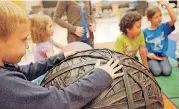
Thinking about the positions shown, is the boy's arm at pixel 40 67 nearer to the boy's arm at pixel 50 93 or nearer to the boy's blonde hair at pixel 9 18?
the boy's arm at pixel 50 93

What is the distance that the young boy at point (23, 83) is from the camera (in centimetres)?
108

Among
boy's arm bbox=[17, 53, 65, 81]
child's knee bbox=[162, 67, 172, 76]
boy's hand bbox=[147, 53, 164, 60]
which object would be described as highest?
boy's arm bbox=[17, 53, 65, 81]

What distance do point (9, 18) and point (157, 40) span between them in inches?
137

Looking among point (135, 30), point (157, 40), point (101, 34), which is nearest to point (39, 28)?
point (135, 30)

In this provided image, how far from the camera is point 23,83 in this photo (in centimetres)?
110

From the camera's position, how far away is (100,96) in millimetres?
1240

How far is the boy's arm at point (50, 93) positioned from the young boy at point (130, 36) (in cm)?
224

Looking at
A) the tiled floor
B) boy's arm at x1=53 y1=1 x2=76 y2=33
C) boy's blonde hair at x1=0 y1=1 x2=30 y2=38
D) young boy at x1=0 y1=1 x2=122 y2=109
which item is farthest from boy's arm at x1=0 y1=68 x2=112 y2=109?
the tiled floor

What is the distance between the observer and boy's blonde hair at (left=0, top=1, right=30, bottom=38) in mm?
1066

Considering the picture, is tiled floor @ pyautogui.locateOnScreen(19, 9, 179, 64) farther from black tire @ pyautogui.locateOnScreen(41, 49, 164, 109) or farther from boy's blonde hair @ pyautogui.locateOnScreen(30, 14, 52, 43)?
black tire @ pyautogui.locateOnScreen(41, 49, 164, 109)

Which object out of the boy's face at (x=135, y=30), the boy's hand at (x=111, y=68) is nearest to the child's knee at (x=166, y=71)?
the boy's face at (x=135, y=30)

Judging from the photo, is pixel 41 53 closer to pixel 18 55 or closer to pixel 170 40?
pixel 18 55

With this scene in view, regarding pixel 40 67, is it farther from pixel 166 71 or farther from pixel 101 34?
pixel 101 34

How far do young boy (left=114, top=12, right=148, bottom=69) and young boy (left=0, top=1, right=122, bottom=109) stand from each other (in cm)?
225
